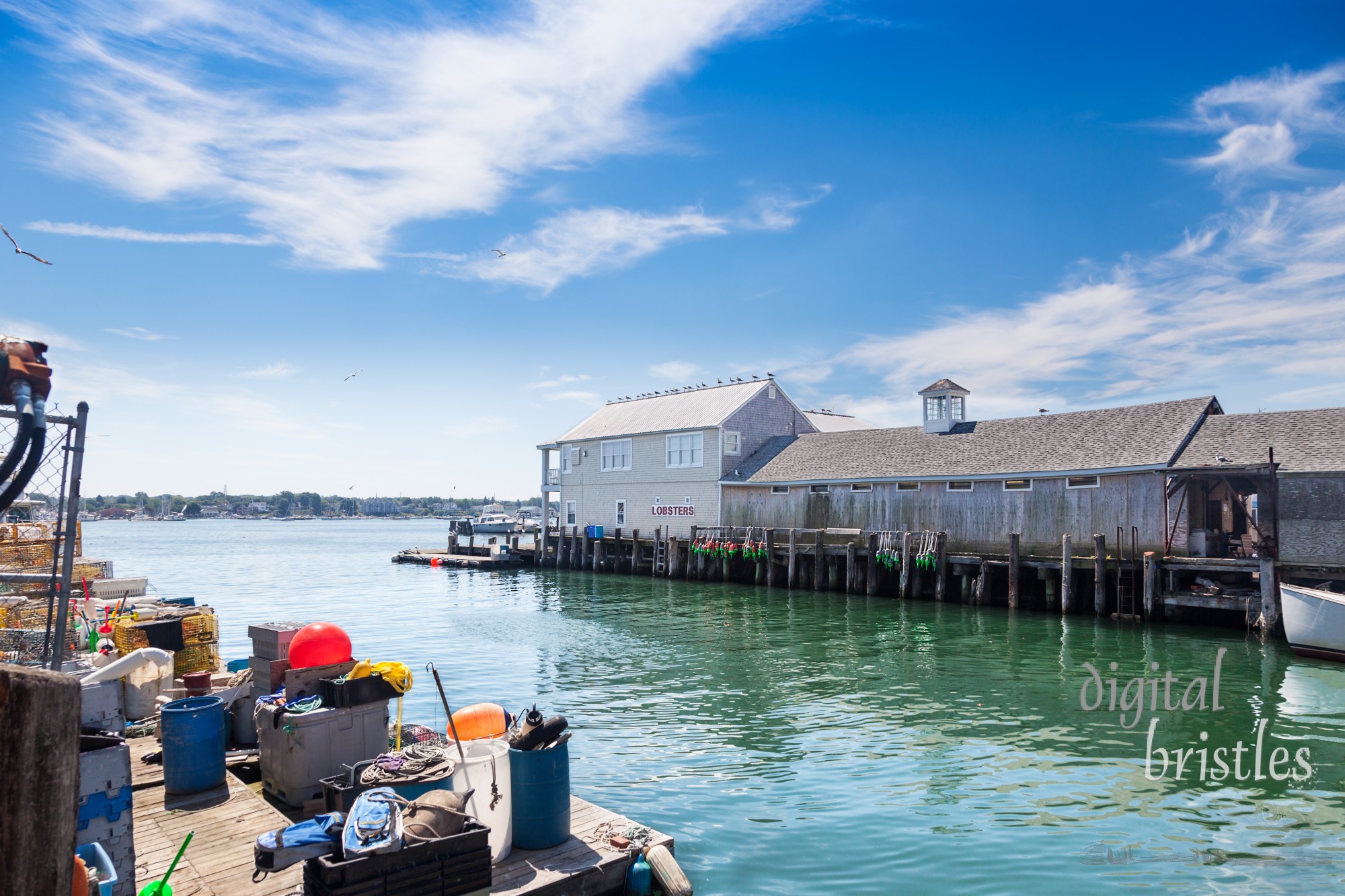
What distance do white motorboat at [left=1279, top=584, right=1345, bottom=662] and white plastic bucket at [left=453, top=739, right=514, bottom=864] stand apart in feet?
66.8

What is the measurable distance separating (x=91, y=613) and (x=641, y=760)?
40.5 ft

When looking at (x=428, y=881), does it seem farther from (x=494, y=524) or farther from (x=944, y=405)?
(x=494, y=524)

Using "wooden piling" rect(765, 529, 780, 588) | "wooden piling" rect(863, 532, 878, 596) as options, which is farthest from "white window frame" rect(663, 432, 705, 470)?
"wooden piling" rect(863, 532, 878, 596)

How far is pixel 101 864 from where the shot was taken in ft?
15.4

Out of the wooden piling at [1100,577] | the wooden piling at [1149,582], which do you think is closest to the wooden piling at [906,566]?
the wooden piling at [1100,577]

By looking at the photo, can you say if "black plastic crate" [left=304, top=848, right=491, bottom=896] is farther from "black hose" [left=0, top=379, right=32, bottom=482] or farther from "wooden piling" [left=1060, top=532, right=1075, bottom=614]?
"wooden piling" [left=1060, top=532, right=1075, bottom=614]

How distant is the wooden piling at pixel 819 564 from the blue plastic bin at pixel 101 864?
98.6 ft

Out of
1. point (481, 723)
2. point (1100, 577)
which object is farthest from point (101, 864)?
point (1100, 577)

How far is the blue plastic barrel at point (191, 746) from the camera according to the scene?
7.30 metres

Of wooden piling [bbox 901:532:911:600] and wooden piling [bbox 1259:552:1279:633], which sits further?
wooden piling [bbox 901:532:911:600]

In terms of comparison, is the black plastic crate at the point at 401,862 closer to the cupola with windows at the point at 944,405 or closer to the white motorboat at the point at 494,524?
the cupola with windows at the point at 944,405

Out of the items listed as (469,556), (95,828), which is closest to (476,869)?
(95,828)

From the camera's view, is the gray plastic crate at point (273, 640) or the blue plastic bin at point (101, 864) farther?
the gray plastic crate at point (273, 640)

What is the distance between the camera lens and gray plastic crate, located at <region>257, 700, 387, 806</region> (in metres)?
7.10
